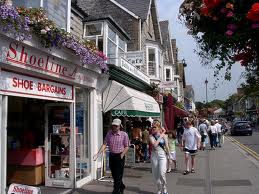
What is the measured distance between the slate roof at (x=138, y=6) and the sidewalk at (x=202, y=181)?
15.7 meters

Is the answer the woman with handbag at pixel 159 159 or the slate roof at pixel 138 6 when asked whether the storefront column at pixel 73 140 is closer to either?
the woman with handbag at pixel 159 159

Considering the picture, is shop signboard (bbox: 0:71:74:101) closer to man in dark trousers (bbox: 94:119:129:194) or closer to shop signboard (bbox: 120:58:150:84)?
man in dark trousers (bbox: 94:119:129:194)

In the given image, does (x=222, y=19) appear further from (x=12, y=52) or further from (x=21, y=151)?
(x=21, y=151)

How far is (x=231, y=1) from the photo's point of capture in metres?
2.87

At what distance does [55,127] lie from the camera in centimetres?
1072

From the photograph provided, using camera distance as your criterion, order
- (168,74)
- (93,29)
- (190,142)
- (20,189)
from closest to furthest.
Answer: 1. (20,189)
2. (190,142)
3. (93,29)
4. (168,74)

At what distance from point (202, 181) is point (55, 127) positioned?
4381 mm

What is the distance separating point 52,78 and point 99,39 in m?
8.25

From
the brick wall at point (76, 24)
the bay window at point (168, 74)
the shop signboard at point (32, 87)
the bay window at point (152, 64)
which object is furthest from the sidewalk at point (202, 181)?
the bay window at point (168, 74)

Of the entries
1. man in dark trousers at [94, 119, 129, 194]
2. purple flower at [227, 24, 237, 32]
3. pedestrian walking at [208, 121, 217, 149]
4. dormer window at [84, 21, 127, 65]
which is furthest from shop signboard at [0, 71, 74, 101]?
pedestrian walking at [208, 121, 217, 149]

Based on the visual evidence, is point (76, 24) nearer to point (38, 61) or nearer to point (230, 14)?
point (38, 61)

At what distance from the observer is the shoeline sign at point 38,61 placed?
7.20 meters

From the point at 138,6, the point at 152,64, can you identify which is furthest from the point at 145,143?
the point at 138,6

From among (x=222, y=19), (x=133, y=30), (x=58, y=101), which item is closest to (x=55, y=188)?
(x=58, y=101)
